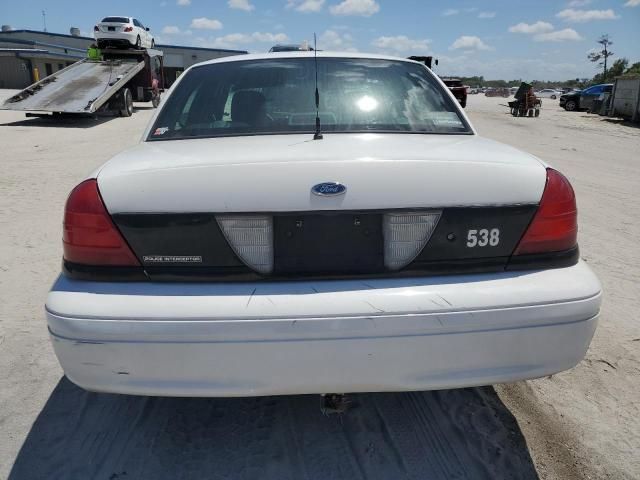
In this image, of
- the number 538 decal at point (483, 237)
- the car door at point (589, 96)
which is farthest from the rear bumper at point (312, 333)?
the car door at point (589, 96)

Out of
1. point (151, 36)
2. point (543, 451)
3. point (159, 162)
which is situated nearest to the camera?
point (159, 162)

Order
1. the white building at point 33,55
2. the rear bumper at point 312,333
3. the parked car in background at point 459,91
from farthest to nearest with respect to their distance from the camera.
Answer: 1. the white building at point 33,55
2. the parked car in background at point 459,91
3. the rear bumper at point 312,333

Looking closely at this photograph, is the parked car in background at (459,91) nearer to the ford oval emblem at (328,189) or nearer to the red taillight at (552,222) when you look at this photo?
the red taillight at (552,222)

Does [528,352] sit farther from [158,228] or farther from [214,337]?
[158,228]

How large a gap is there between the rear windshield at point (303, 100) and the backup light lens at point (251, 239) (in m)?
0.85

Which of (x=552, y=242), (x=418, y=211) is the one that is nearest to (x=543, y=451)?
(x=552, y=242)

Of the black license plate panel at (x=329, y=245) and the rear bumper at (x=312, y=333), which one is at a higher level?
the black license plate panel at (x=329, y=245)

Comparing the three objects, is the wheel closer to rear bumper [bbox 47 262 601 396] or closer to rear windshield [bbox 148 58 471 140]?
rear windshield [bbox 148 58 471 140]

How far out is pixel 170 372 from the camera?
179 cm

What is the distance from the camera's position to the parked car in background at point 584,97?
1171 inches

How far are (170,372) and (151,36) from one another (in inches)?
1022

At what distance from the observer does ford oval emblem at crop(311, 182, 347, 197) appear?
179 cm

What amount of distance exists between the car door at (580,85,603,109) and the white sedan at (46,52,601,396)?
106ft

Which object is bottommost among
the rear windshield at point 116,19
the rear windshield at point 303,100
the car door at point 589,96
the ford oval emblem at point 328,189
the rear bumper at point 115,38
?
the car door at point 589,96
